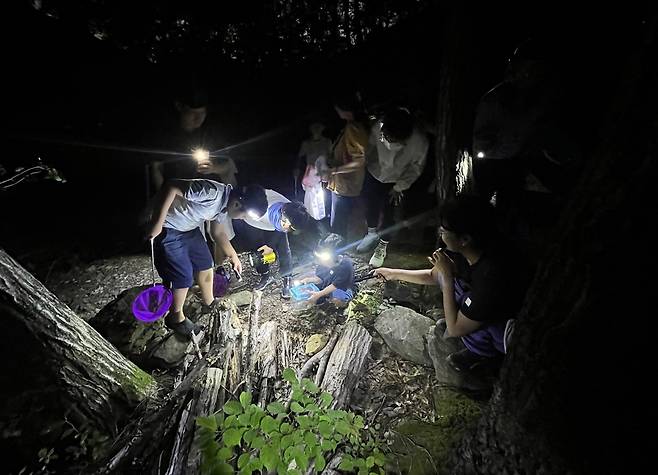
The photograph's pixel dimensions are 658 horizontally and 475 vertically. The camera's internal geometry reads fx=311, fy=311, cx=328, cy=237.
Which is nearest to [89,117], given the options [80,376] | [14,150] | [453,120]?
[14,150]

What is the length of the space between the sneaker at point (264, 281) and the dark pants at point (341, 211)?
170 centimetres

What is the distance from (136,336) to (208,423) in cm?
284

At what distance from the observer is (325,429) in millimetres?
2680

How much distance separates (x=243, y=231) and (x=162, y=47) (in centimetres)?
595

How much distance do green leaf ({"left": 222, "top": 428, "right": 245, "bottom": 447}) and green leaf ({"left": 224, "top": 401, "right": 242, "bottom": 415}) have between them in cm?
→ 14

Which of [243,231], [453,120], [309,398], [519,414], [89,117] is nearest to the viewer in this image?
[519,414]

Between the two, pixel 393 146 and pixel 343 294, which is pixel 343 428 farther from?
pixel 393 146

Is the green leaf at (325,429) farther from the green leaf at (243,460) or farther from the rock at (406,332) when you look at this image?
the rock at (406,332)

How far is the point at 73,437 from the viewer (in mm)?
3176

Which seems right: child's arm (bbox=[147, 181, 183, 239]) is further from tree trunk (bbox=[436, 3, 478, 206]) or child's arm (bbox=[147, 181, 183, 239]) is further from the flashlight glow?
tree trunk (bbox=[436, 3, 478, 206])

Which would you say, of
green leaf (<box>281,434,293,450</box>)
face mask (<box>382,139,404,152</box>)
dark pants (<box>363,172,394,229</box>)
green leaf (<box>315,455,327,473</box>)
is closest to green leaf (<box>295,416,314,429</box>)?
green leaf (<box>281,434,293,450</box>)

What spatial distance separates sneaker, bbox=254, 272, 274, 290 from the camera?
18.3ft

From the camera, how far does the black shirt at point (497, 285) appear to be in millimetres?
2914

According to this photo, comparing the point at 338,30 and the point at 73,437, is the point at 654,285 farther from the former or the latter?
the point at 338,30
